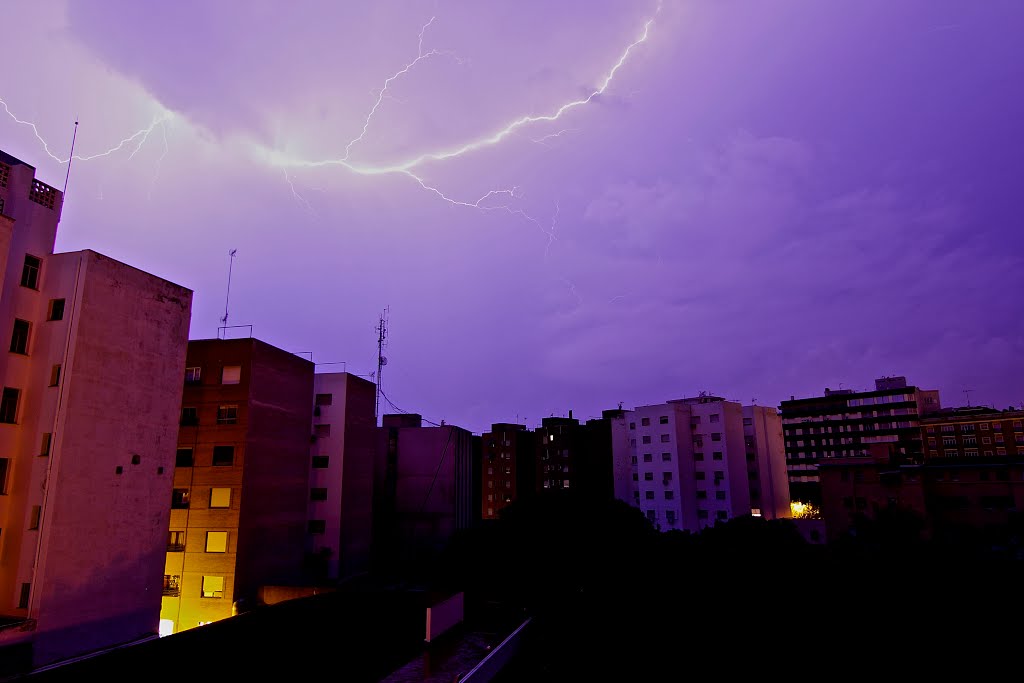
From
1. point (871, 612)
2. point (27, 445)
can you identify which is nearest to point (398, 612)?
point (27, 445)

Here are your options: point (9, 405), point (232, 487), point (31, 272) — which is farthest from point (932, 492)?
point (31, 272)

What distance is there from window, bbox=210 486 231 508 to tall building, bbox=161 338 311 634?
0.05 m

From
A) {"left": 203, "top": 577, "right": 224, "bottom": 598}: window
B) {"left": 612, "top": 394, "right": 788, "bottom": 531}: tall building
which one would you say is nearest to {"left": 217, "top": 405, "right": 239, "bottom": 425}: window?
{"left": 203, "top": 577, "right": 224, "bottom": 598}: window

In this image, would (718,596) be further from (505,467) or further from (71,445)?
(505,467)

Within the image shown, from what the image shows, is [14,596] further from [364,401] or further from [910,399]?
[910,399]

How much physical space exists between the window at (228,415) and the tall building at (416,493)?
951 inches

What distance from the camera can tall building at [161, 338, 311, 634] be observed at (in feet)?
106

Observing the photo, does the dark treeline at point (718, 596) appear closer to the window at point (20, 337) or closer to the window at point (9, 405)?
the window at point (9, 405)

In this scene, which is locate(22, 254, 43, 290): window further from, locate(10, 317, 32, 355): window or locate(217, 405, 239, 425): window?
locate(217, 405, 239, 425): window

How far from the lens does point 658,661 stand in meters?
21.9

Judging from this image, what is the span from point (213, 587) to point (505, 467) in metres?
56.1

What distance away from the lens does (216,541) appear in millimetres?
32750

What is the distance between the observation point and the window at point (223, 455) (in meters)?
33.8

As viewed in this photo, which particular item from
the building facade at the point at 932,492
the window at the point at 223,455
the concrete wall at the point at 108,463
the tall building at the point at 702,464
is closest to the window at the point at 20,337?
the concrete wall at the point at 108,463
